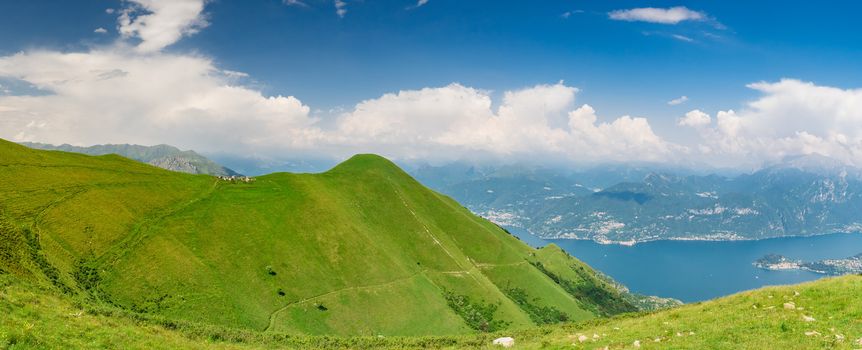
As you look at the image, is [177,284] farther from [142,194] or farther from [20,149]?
[20,149]

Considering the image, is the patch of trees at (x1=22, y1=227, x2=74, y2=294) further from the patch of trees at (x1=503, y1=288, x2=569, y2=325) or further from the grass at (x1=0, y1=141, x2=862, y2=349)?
the patch of trees at (x1=503, y1=288, x2=569, y2=325)

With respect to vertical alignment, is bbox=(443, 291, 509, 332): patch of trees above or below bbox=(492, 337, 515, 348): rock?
below

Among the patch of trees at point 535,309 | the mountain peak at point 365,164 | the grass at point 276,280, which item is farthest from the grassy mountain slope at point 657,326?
the mountain peak at point 365,164

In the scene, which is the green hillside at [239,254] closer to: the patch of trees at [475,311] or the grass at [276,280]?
the grass at [276,280]

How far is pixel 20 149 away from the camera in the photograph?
263 ft

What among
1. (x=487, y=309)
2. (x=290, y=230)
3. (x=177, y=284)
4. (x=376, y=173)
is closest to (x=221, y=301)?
(x=177, y=284)

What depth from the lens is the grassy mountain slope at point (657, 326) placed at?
2381cm

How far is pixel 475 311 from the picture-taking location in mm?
110625

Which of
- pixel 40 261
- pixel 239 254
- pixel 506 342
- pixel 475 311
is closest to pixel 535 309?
pixel 475 311

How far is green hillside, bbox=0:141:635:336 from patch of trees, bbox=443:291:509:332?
48 centimetres

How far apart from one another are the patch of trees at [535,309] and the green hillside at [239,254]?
1.79 ft

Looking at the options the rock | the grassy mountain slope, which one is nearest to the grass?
the grassy mountain slope

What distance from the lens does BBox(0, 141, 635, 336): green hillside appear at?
59031mm

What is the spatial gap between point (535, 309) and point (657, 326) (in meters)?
117
